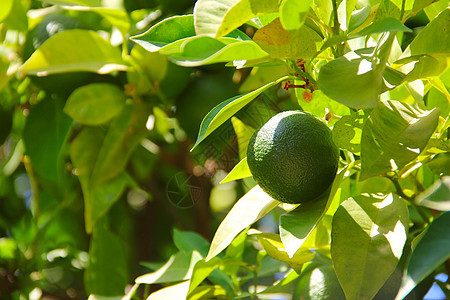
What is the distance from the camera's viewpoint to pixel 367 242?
561mm

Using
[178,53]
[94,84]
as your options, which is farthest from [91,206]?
[178,53]

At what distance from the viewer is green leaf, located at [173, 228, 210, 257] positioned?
94 centimetres

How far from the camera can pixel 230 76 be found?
113cm

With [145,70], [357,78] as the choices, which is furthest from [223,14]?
[145,70]

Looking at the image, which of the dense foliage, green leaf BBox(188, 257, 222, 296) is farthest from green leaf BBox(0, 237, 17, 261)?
green leaf BBox(188, 257, 222, 296)

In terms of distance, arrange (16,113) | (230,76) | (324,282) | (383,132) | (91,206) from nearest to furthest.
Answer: (383,132), (324,282), (91,206), (230,76), (16,113)

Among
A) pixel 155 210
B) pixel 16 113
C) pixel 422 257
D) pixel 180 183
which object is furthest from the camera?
pixel 155 210

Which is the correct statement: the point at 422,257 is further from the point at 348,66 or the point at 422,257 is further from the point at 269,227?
the point at 269,227

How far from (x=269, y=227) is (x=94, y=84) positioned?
0.69 metres

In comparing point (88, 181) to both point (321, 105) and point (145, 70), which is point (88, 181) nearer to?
point (145, 70)

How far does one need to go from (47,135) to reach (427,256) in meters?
0.84

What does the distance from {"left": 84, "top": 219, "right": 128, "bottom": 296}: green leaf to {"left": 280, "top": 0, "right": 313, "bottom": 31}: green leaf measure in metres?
0.77

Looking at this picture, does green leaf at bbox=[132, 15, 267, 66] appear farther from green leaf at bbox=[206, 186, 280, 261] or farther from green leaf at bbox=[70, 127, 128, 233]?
green leaf at bbox=[70, 127, 128, 233]

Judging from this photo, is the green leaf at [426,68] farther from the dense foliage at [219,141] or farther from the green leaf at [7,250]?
the green leaf at [7,250]
